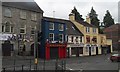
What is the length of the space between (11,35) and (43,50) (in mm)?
7770

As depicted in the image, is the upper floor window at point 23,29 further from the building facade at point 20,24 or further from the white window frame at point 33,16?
the white window frame at point 33,16

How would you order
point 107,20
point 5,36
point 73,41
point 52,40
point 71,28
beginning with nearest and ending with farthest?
point 5,36
point 52,40
point 73,41
point 71,28
point 107,20

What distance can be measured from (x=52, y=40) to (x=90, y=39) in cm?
1813

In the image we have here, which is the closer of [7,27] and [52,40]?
[7,27]

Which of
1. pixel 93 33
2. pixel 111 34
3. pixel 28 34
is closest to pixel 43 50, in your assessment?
pixel 28 34

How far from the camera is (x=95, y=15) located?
145875mm

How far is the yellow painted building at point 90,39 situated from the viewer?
2746 inches

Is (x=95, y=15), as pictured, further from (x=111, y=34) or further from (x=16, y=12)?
(x=16, y=12)

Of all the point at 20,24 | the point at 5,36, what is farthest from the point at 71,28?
the point at 5,36

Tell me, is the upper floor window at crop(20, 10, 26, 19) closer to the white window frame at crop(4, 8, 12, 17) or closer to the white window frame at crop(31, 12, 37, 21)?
the white window frame at crop(31, 12, 37, 21)

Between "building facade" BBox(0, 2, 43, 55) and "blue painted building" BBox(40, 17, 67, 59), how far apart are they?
1.99 metres

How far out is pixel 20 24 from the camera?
5306 cm

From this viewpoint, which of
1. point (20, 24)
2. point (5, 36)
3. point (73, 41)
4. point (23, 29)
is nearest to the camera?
point (5, 36)

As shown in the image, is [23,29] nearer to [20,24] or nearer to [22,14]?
[20,24]
